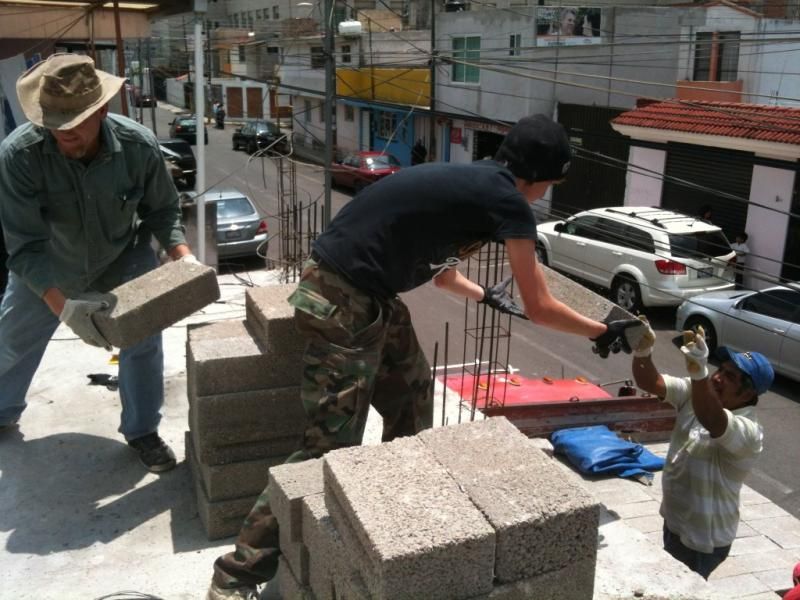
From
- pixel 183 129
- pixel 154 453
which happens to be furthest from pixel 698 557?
pixel 183 129

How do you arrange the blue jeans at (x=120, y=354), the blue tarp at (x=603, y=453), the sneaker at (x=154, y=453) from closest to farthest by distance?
the blue jeans at (x=120, y=354)
the sneaker at (x=154, y=453)
the blue tarp at (x=603, y=453)

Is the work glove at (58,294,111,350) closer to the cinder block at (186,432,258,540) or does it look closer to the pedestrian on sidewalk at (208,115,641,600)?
the cinder block at (186,432,258,540)

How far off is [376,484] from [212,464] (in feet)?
4.81

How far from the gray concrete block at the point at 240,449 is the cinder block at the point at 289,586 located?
2.13 feet

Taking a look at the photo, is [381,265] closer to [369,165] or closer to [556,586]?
[556,586]

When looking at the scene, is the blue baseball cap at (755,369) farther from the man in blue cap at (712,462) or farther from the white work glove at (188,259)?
the white work glove at (188,259)

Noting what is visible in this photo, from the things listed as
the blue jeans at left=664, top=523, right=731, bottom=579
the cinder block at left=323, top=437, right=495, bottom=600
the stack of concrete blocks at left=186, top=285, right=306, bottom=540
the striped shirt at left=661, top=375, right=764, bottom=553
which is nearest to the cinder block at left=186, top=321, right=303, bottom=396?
the stack of concrete blocks at left=186, top=285, right=306, bottom=540

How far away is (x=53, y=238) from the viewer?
3.94 m

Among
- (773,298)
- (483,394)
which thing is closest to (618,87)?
(773,298)

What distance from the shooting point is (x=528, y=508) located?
7.61 feet

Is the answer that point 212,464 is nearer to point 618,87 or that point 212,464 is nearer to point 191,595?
point 191,595

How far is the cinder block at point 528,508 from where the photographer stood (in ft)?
7.54

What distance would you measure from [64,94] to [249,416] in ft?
5.01

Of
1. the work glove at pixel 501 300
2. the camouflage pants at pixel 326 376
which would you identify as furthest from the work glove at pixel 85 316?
the work glove at pixel 501 300
